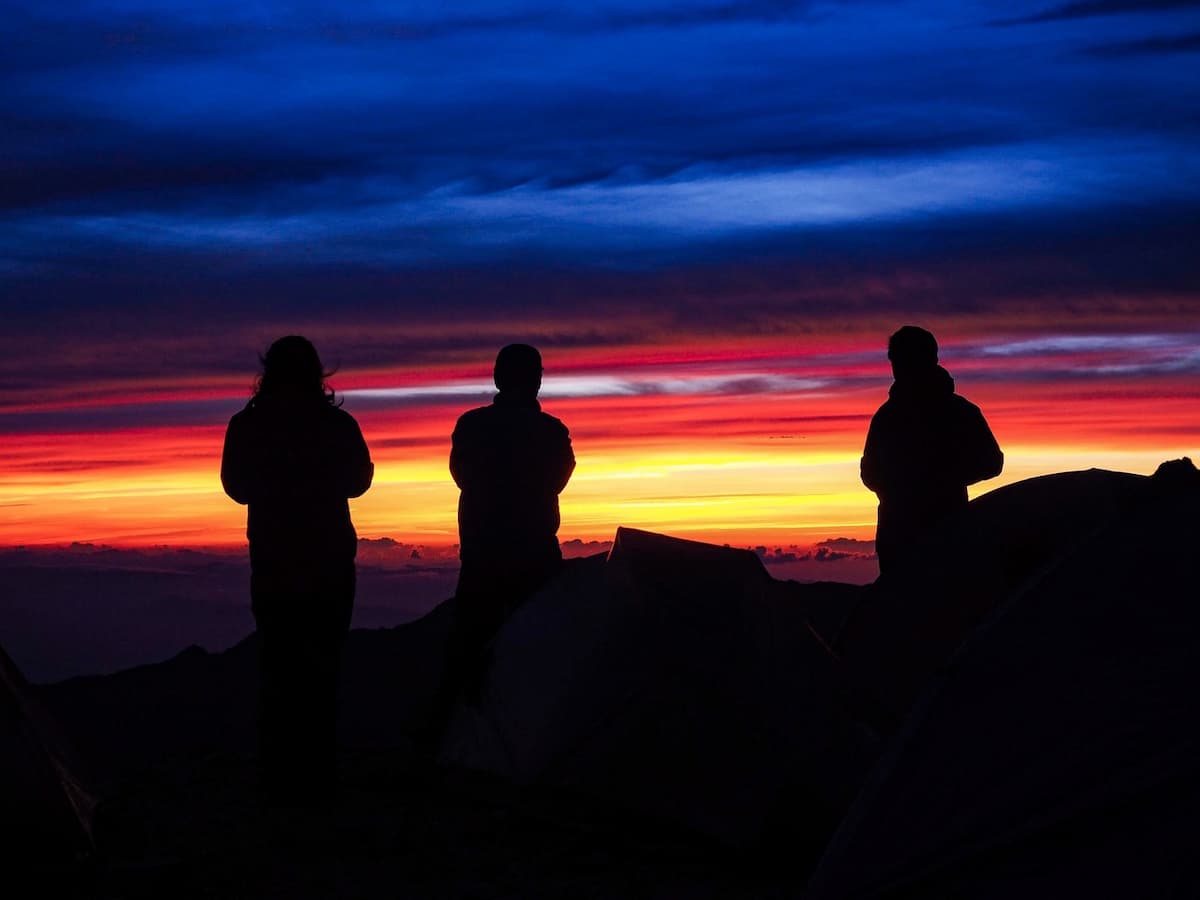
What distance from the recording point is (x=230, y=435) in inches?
280

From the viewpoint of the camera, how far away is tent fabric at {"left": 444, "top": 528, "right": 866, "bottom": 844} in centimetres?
666

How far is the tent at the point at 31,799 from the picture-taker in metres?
5.80

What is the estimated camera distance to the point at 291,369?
23.1ft

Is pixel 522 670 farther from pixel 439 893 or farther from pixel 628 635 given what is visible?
pixel 439 893

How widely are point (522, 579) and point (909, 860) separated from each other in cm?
461

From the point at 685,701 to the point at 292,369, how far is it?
2.36 meters

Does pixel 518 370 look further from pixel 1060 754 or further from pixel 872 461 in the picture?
pixel 1060 754

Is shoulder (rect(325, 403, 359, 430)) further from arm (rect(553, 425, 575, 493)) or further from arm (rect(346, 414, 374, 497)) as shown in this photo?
arm (rect(553, 425, 575, 493))

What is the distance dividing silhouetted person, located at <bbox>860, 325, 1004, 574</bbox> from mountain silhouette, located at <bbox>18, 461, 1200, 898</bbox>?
0.76 m

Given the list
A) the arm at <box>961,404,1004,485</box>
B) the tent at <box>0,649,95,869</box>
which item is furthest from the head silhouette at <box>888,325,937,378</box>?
the tent at <box>0,649,95,869</box>

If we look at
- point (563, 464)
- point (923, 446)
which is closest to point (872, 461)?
point (923, 446)

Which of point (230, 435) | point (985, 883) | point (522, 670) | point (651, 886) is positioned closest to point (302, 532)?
point (230, 435)

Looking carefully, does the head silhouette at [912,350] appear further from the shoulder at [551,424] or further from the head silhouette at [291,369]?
the head silhouette at [291,369]

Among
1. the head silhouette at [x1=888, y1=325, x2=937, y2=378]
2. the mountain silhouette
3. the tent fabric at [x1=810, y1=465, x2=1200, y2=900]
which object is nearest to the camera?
the tent fabric at [x1=810, y1=465, x2=1200, y2=900]
